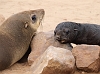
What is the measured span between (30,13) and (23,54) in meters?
0.78

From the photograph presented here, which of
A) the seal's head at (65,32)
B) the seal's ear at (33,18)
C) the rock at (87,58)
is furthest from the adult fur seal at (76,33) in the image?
the seal's ear at (33,18)

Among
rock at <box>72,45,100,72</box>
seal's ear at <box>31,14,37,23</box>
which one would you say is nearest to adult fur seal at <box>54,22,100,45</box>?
rock at <box>72,45,100,72</box>

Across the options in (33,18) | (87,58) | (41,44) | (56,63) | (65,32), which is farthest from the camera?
(33,18)

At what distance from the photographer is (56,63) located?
15.4 ft

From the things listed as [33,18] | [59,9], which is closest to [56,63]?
[33,18]

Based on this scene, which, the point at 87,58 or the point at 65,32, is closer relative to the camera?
the point at 87,58

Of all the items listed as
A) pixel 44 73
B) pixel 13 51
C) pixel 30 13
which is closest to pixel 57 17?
pixel 30 13

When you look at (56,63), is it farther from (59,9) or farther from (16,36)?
(59,9)

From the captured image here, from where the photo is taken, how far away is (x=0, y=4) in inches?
443

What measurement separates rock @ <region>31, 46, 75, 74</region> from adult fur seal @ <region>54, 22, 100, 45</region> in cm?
56

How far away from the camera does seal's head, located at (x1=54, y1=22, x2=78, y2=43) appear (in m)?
5.45

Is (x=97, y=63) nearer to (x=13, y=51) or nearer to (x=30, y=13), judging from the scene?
(x=13, y=51)

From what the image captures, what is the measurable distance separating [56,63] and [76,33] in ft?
3.61

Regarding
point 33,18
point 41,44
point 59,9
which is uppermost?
point 33,18
